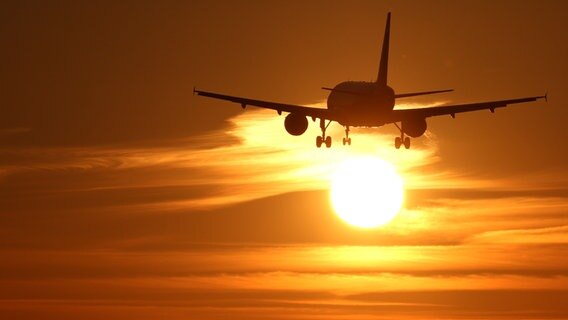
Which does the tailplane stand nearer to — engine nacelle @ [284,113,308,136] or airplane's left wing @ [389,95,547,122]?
airplane's left wing @ [389,95,547,122]

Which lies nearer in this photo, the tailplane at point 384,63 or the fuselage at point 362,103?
the fuselage at point 362,103

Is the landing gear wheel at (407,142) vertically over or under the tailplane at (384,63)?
under

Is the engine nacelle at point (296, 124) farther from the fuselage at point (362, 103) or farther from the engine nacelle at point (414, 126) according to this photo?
the engine nacelle at point (414, 126)

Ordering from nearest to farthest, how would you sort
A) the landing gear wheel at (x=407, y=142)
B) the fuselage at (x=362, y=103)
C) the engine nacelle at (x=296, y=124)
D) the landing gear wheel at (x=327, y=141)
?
the fuselage at (x=362, y=103) < the engine nacelle at (x=296, y=124) < the landing gear wheel at (x=327, y=141) < the landing gear wheel at (x=407, y=142)

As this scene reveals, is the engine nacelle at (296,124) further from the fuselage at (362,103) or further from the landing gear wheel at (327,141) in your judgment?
the fuselage at (362,103)

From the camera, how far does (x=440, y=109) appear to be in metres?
141

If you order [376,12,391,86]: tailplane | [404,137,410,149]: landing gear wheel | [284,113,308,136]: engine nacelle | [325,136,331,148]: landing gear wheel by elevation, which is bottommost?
[325,136,331,148]: landing gear wheel

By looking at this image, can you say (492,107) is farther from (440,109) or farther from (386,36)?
(386,36)

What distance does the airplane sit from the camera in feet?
446

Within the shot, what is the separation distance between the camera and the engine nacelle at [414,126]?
461 ft

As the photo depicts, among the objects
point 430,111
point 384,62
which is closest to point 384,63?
point 384,62

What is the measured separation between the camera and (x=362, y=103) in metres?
136

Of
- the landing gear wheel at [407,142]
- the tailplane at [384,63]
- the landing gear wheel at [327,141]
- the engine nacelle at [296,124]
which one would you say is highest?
the tailplane at [384,63]

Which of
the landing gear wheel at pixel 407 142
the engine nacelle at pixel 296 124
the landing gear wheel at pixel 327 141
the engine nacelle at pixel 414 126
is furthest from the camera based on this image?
the landing gear wheel at pixel 407 142
